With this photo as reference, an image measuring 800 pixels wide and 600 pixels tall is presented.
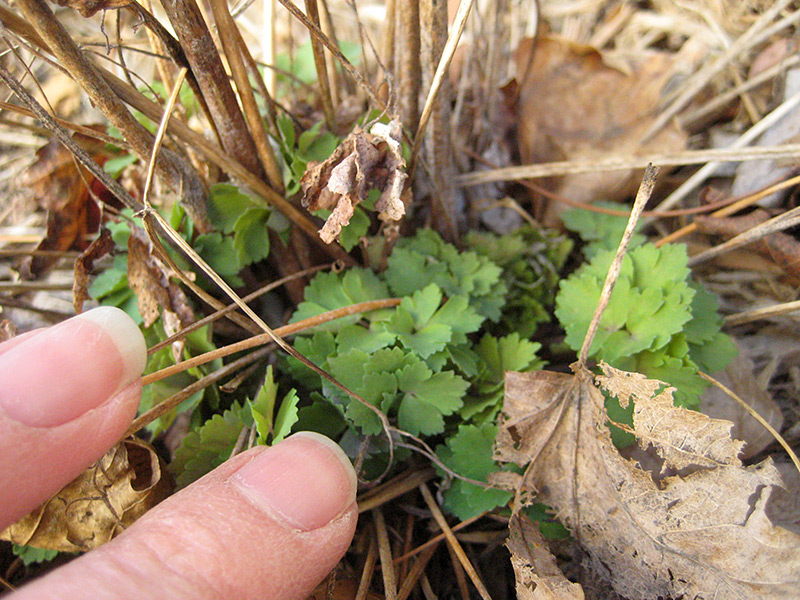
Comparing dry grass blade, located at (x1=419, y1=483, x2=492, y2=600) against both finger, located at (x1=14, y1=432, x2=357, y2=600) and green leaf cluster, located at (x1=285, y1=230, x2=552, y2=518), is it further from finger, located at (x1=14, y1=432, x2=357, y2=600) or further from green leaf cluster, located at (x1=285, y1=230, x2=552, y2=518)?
finger, located at (x1=14, y1=432, x2=357, y2=600)

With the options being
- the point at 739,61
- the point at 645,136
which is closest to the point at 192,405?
the point at 645,136

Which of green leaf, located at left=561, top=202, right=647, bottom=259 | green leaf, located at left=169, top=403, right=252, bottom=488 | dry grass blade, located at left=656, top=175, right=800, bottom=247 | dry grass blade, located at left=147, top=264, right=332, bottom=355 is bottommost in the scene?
dry grass blade, located at left=656, top=175, right=800, bottom=247

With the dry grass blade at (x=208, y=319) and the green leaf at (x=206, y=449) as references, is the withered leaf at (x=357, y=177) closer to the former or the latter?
the dry grass blade at (x=208, y=319)

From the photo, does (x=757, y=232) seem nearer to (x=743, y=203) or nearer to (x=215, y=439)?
(x=743, y=203)

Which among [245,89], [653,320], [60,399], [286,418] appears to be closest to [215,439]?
[286,418]

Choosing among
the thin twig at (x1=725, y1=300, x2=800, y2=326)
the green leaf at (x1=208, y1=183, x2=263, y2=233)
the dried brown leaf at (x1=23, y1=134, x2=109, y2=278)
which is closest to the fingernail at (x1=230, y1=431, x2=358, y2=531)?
the green leaf at (x1=208, y1=183, x2=263, y2=233)

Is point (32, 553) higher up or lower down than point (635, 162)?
lower down
